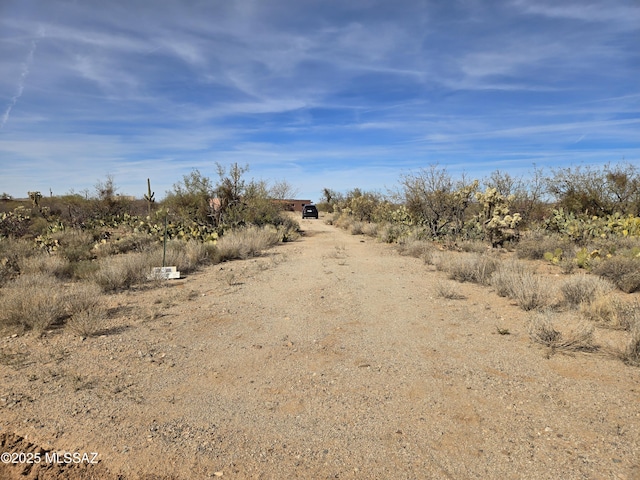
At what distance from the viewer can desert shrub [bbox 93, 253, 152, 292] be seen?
339 inches

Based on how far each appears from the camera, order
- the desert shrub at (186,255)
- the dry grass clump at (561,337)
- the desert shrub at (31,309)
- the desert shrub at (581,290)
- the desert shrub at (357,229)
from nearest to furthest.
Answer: the dry grass clump at (561,337), the desert shrub at (31,309), the desert shrub at (581,290), the desert shrub at (186,255), the desert shrub at (357,229)

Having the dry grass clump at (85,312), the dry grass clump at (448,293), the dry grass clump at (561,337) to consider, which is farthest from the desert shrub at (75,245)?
the dry grass clump at (561,337)

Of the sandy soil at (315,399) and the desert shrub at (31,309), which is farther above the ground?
the desert shrub at (31,309)

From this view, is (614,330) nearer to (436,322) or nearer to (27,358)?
(436,322)

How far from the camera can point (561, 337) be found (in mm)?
5430

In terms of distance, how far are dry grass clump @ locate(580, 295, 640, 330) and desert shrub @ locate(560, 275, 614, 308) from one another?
1.13 feet

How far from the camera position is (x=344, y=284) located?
30.4ft

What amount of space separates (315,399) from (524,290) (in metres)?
4.89

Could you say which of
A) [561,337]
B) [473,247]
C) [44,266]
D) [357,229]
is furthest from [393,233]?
[44,266]

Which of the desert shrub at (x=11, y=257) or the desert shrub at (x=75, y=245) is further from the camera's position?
the desert shrub at (x=75, y=245)

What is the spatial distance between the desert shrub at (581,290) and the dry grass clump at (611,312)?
344 millimetres

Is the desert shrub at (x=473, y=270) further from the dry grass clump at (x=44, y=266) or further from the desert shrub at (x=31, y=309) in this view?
the dry grass clump at (x=44, y=266)

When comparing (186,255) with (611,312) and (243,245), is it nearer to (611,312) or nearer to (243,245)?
(243,245)

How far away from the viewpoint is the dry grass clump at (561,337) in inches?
203
